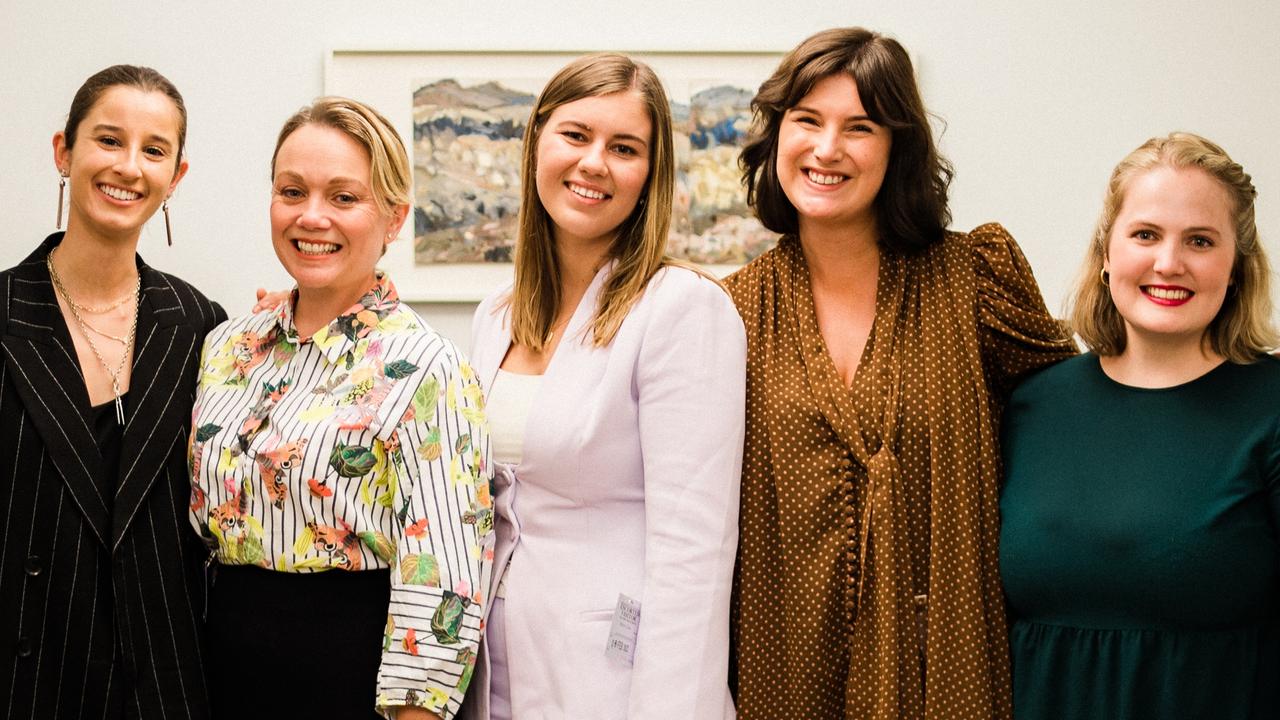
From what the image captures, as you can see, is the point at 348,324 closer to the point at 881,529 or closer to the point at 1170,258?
the point at 881,529

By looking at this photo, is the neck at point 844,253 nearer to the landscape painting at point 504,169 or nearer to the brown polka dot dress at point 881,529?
the brown polka dot dress at point 881,529

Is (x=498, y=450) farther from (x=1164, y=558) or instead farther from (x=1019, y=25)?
(x=1019, y=25)

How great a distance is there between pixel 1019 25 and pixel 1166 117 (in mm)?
455

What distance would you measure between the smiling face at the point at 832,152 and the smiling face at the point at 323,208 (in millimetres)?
659

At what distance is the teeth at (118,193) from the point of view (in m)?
1.71

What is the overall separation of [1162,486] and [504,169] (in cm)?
184

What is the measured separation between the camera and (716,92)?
279 cm

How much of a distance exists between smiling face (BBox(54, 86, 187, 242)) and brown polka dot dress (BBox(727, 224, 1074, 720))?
1025mm

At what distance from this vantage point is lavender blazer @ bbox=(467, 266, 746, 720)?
59.0 inches

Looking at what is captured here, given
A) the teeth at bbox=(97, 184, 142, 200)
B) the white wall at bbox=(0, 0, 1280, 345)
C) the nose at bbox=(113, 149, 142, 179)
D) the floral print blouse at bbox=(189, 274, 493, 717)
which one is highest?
the white wall at bbox=(0, 0, 1280, 345)

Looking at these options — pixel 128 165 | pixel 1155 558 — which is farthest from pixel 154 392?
pixel 1155 558

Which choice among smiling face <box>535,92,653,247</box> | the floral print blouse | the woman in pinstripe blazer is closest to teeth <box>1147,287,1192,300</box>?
smiling face <box>535,92,653,247</box>

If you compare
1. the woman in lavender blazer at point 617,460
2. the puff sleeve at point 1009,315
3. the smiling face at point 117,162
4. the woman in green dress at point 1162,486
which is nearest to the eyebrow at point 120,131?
the smiling face at point 117,162

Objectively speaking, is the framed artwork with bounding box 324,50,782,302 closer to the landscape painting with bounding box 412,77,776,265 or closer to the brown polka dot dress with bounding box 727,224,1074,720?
the landscape painting with bounding box 412,77,776,265
